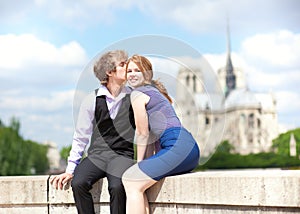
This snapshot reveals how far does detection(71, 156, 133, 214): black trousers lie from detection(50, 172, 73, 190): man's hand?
0.57 ft

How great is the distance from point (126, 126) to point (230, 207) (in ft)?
4.10

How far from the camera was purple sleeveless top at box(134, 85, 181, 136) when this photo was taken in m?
5.60

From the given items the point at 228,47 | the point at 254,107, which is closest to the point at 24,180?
the point at 254,107

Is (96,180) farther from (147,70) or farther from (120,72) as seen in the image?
(147,70)

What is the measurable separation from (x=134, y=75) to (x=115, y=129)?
0.58 meters

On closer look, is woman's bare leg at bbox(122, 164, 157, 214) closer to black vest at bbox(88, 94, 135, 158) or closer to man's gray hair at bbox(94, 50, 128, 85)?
black vest at bbox(88, 94, 135, 158)

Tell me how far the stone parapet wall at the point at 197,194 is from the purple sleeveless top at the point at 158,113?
18.9 inches

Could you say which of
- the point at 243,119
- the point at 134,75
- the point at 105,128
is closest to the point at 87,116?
the point at 105,128

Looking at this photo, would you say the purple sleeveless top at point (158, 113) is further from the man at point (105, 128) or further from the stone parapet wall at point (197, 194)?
the stone parapet wall at point (197, 194)

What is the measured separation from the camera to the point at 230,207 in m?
5.30

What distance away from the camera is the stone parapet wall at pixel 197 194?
4.99 meters

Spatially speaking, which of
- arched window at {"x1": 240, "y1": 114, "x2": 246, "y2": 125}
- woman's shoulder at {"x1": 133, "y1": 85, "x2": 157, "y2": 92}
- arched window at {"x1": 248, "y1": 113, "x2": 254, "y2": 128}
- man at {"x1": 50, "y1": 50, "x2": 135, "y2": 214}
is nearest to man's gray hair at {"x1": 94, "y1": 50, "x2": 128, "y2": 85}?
man at {"x1": 50, "y1": 50, "x2": 135, "y2": 214}

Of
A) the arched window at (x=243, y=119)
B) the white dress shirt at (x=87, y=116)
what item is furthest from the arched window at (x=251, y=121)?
the white dress shirt at (x=87, y=116)

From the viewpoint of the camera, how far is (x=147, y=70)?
556 centimetres
